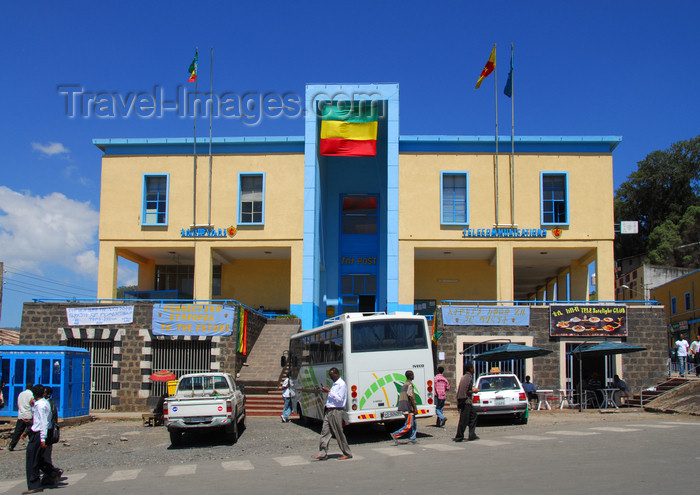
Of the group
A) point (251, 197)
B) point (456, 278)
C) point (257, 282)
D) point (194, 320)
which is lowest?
point (194, 320)

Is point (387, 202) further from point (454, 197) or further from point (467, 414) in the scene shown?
point (467, 414)

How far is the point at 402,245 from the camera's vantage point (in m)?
32.9

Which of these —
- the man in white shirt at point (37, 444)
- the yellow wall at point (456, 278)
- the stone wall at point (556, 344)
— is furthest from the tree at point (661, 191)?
the man in white shirt at point (37, 444)

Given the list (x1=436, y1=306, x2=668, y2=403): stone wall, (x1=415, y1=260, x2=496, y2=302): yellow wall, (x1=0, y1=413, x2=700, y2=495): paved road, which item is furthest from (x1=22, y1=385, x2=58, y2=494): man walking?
(x1=415, y1=260, x2=496, y2=302): yellow wall

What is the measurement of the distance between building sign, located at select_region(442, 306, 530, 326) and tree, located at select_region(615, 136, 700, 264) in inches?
1632

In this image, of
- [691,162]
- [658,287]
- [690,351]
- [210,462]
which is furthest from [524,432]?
[691,162]

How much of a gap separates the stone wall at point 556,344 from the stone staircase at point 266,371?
6.41 metres

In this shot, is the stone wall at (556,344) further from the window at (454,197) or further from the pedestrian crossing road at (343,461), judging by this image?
the pedestrian crossing road at (343,461)

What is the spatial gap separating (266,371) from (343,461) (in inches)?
571

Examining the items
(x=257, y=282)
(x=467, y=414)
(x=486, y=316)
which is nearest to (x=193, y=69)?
(x=257, y=282)

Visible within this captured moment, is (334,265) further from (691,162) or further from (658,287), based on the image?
(691,162)

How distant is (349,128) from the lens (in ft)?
111

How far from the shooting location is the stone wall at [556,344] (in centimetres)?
2639

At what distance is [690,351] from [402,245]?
46.5 feet
